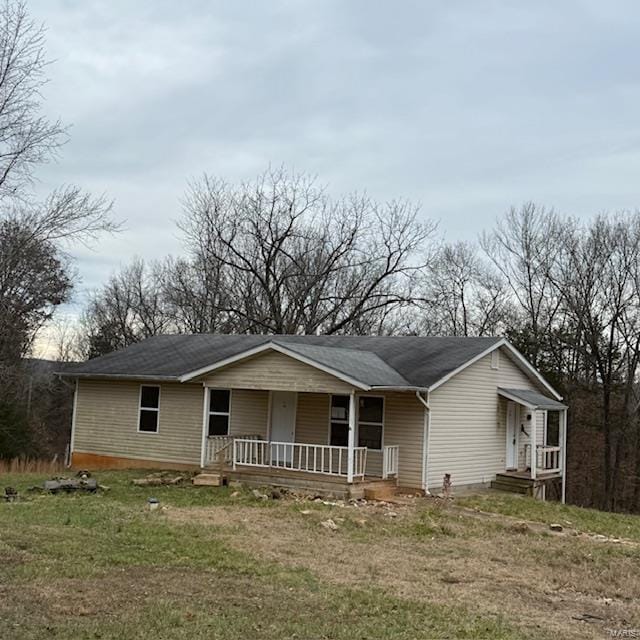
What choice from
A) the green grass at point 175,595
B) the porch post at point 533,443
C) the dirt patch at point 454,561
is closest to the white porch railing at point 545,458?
the porch post at point 533,443

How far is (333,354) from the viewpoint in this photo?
58.4 ft

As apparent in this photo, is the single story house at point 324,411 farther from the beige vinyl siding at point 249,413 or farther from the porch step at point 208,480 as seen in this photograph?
the porch step at point 208,480

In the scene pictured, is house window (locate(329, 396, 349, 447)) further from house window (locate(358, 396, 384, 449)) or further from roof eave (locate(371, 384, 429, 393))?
roof eave (locate(371, 384, 429, 393))

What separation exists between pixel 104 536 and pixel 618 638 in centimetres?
684

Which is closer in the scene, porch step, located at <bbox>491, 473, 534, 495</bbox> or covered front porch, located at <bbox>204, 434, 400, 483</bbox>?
covered front porch, located at <bbox>204, 434, 400, 483</bbox>

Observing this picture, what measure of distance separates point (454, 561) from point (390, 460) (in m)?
7.07

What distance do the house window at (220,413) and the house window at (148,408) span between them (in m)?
1.65

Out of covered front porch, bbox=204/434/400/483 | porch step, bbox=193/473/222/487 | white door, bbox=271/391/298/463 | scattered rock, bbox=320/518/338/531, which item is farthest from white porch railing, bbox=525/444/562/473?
scattered rock, bbox=320/518/338/531

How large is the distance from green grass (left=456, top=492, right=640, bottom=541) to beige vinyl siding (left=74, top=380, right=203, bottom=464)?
7.48m

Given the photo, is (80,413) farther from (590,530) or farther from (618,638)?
(618,638)

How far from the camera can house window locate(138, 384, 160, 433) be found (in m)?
20.8

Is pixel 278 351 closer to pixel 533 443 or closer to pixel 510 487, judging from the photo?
pixel 510 487

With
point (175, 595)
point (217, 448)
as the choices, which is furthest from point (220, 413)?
point (175, 595)

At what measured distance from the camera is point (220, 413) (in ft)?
65.9
